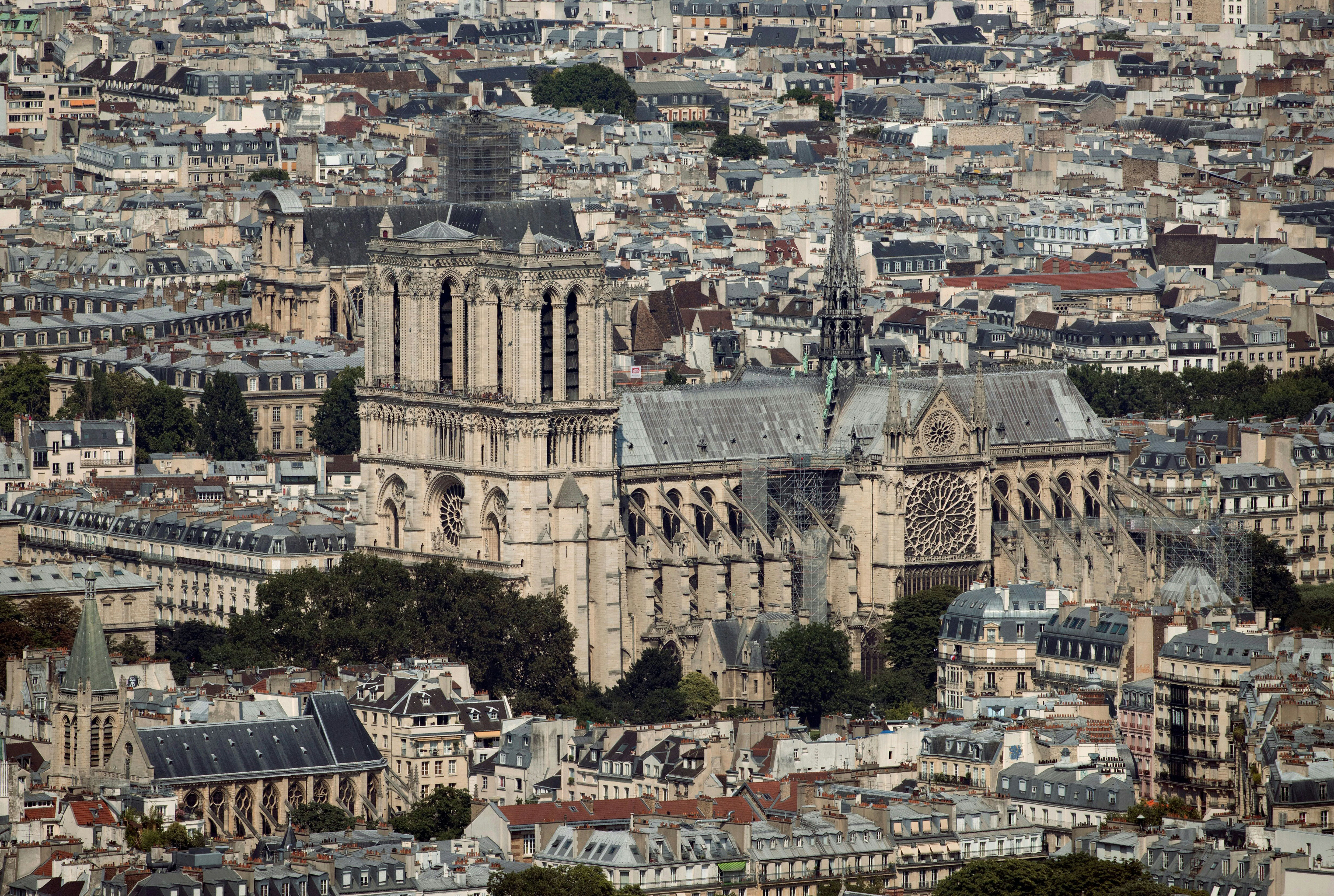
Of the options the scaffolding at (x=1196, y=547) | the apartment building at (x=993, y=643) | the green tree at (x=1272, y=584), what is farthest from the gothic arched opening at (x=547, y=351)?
the green tree at (x=1272, y=584)

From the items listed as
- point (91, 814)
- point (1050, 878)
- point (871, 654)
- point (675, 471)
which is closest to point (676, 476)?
point (675, 471)

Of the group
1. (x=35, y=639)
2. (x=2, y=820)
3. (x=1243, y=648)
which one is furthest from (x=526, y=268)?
(x=2, y=820)

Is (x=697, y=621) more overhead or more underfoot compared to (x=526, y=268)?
more underfoot

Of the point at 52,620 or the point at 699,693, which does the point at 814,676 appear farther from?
the point at 52,620

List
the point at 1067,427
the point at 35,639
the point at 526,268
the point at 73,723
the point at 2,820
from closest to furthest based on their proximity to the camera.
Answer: the point at 2,820 → the point at 73,723 → the point at 35,639 → the point at 526,268 → the point at 1067,427

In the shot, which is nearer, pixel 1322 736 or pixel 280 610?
pixel 1322 736

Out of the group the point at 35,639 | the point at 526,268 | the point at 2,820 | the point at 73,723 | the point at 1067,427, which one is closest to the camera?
the point at 2,820

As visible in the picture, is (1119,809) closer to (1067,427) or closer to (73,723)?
(73,723)

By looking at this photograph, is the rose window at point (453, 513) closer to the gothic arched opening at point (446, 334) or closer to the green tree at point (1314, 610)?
the gothic arched opening at point (446, 334)
